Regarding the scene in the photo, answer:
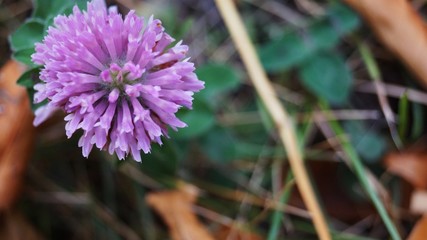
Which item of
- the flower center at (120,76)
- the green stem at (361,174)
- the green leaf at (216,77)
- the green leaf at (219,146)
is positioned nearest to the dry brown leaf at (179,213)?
the green leaf at (219,146)

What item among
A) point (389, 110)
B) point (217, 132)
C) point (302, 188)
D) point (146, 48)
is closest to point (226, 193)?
point (217, 132)

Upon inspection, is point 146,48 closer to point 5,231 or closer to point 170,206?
point 170,206

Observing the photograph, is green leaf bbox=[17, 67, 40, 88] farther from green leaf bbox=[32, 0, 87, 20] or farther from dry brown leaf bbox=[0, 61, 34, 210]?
dry brown leaf bbox=[0, 61, 34, 210]

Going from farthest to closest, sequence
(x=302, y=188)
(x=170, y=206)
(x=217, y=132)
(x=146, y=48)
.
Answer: (x=217, y=132) → (x=170, y=206) → (x=302, y=188) → (x=146, y=48)

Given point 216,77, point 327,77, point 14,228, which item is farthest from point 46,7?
point 327,77

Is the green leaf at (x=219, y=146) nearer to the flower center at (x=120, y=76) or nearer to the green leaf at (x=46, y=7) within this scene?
the green leaf at (x=46, y=7)

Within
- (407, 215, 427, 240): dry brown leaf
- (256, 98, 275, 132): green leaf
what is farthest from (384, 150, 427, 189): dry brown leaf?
(256, 98, 275, 132): green leaf
